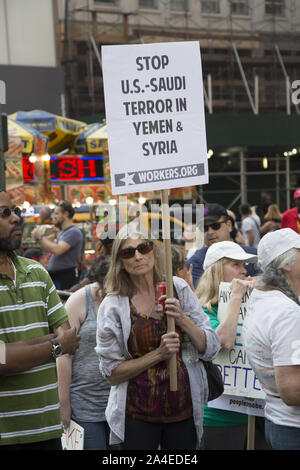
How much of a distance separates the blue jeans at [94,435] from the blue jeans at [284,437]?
47.0 inches

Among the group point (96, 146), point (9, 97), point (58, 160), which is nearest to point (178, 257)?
point (58, 160)

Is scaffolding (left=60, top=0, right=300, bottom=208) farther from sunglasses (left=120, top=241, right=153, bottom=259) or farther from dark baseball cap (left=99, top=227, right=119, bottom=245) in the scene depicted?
sunglasses (left=120, top=241, right=153, bottom=259)

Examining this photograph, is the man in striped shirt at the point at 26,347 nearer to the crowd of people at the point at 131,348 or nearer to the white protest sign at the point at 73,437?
the crowd of people at the point at 131,348

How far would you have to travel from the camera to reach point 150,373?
10.7ft

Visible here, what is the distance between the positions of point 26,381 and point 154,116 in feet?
5.09

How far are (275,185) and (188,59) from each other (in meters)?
19.4

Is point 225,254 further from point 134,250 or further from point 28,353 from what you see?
point 28,353

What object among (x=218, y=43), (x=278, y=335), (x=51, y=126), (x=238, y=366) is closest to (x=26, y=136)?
(x=51, y=126)

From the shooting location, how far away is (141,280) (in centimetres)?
342

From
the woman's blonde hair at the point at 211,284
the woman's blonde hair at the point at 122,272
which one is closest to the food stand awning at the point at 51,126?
the woman's blonde hair at the point at 211,284

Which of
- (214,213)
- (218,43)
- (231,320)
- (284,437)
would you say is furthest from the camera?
(218,43)

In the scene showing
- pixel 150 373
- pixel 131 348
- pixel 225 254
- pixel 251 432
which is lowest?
pixel 251 432

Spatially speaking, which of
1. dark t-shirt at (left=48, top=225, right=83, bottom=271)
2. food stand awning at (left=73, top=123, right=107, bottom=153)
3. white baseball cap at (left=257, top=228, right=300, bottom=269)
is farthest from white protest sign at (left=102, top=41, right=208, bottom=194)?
food stand awning at (left=73, top=123, right=107, bottom=153)
